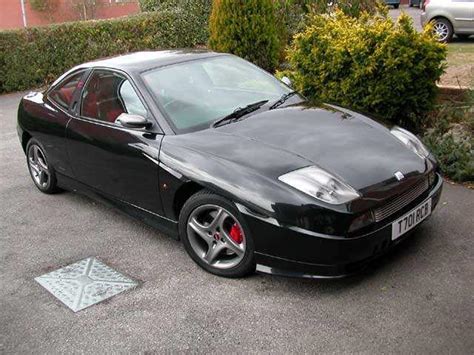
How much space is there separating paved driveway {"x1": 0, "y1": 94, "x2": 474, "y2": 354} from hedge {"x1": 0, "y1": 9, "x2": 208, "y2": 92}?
8221mm

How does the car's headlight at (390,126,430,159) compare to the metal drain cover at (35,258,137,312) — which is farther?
the car's headlight at (390,126,430,159)

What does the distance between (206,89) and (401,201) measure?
5.92 ft

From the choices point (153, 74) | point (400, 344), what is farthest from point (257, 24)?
point (400, 344)

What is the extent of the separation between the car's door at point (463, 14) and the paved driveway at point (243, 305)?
10.7 meters

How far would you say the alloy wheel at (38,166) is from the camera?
5.55 m

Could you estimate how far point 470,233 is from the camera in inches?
164

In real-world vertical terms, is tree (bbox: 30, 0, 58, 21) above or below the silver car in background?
below

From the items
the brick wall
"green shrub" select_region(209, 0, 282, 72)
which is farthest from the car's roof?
the brick wall

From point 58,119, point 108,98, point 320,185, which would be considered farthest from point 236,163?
point 58,119

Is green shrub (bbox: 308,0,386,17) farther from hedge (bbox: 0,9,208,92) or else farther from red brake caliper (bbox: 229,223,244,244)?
red brake caliper (bbox: 229,223,244,244)

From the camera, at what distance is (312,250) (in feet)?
10.8

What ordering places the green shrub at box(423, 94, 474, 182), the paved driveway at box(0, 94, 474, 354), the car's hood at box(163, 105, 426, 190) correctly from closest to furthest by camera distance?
the paved driveway at box(0, 94, 474, 354)
the car's hood at box(163, 105, 426, 190)
the green shrub at box(423, 94, 474, 182)

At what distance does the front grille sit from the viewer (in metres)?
3.40

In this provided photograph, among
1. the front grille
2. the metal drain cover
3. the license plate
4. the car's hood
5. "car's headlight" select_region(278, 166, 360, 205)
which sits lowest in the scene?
the metal drain cover
